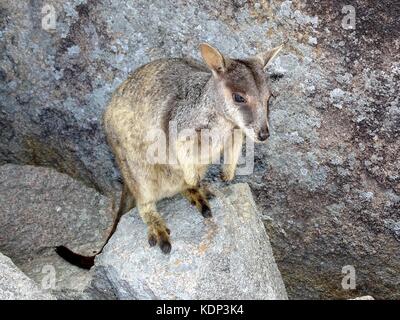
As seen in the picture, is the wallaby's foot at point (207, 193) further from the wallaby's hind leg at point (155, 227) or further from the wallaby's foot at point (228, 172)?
the wallaby's hind leg at point (155, 227)

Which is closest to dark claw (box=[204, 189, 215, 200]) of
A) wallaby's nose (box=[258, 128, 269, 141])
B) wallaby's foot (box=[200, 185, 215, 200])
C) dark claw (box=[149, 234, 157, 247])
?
wallaby's foot (box=[200, 185, 215, 200])

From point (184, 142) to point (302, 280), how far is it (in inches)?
71.1

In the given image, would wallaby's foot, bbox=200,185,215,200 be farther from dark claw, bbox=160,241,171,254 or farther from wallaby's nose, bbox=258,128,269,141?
wallaby's nose, bbox=258,128,269,141

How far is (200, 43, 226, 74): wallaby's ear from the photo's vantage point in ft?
21.5

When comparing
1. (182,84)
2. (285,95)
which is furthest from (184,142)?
(285,95)

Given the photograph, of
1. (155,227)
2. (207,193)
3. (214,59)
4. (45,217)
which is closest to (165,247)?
(155,227)

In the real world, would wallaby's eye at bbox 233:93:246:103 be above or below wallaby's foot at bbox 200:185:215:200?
above

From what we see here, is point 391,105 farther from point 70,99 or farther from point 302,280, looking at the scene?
point 70,99

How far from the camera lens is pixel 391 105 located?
23.8 ft

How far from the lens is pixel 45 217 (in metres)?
8.16

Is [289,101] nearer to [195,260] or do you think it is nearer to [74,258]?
[195,260]

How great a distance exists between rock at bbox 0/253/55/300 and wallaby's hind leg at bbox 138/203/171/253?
84 cm

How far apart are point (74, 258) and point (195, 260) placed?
1.11 meters

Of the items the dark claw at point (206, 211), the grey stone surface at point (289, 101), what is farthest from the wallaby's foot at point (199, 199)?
the grey stone surface at point (289, 101)
